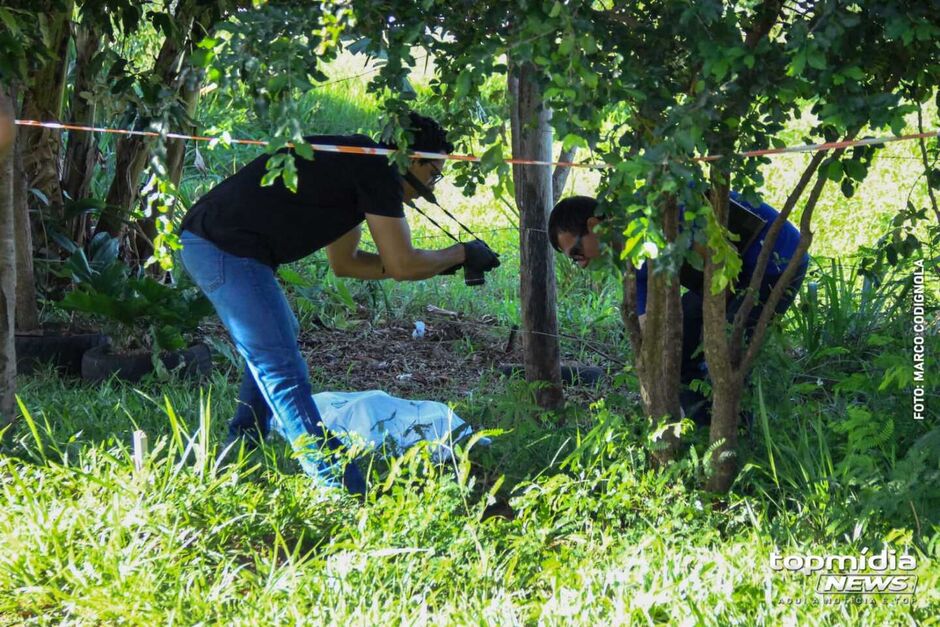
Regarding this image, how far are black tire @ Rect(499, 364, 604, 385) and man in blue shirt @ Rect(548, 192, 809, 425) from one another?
39.0 inches

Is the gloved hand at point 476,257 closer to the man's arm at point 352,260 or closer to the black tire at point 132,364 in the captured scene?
the man's arm at point 352,260

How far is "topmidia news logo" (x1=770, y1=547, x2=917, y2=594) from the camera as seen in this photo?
290 cm

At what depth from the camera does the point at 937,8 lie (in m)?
2.99

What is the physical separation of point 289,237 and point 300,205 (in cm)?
12

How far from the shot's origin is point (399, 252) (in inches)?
147

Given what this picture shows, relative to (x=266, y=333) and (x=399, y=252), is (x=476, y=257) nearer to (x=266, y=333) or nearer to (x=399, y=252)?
(x=399, y=252)

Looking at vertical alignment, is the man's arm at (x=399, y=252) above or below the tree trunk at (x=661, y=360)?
above

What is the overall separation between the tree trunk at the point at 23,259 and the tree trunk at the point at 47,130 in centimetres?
33

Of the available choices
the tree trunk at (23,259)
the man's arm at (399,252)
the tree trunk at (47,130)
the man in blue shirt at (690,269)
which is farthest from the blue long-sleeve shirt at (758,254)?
the tree trunk at (47,130)

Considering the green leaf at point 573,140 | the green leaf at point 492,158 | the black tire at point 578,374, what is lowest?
the black tire at point 578,374

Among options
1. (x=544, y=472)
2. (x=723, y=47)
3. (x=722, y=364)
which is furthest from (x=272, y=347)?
(x=723, y=47)

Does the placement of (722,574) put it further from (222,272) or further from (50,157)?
(50,157)

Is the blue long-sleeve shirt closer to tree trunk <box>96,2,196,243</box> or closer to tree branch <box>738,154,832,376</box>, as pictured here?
tree branch <box>738,154,832,376</box>

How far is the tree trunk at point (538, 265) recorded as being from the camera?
439 cm
